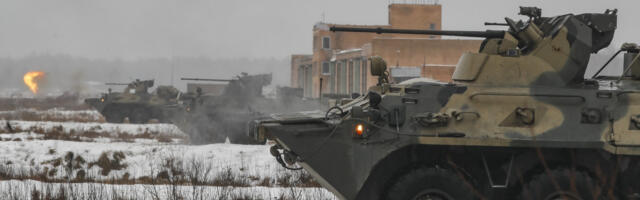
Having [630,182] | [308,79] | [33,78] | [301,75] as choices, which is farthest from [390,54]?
[630,182]

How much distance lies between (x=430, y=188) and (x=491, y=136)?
79cm

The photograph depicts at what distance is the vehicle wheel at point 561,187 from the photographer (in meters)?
7.73

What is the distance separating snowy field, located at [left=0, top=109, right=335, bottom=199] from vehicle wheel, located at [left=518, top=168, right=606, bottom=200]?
10.1 ft

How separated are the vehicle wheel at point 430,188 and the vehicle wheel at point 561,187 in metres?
0.60

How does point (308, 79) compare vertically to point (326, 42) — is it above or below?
below

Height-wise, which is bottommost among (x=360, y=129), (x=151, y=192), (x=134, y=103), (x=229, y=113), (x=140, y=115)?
(x=151, y=192)

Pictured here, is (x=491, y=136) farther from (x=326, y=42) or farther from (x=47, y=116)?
(x=326, y=42)

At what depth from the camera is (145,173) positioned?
46.6 feet

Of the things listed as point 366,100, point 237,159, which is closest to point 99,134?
point 237,159

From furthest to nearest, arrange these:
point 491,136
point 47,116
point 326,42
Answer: point 326,42 → point 47,116 → point 491,136

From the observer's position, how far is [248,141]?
2167 cm

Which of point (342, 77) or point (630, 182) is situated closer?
point (630, 182)

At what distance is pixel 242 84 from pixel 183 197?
14783 millimetres

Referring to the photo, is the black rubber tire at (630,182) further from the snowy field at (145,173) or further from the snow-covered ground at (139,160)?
the snow-covered ground at (139,160)
